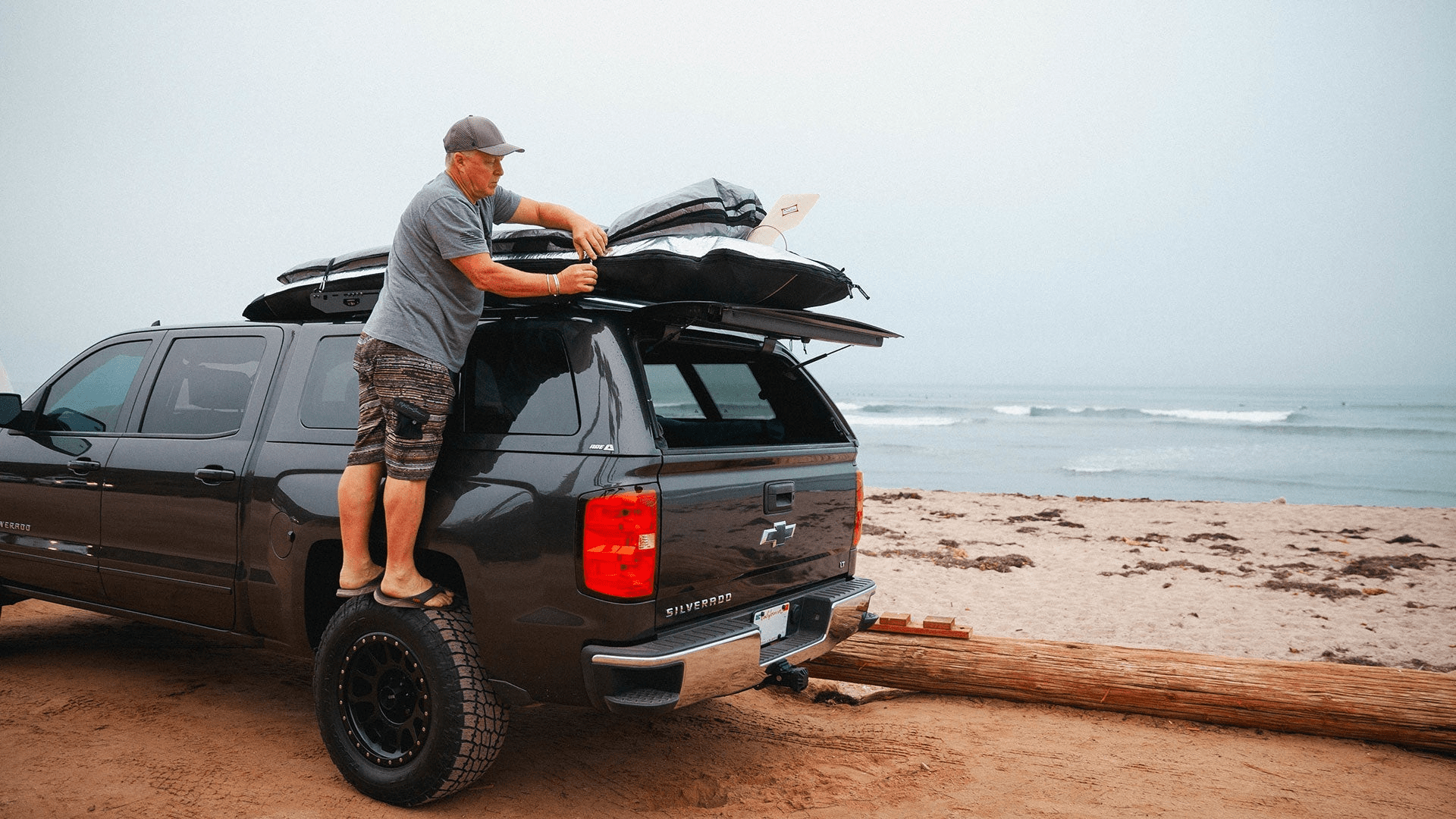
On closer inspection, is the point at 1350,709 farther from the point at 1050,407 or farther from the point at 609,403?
the point at 1050,407

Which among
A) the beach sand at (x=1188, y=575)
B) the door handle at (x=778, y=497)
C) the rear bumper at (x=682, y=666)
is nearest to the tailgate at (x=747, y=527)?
the door handle at (x=778, y=497)

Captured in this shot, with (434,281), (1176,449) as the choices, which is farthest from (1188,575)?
(1176,449)

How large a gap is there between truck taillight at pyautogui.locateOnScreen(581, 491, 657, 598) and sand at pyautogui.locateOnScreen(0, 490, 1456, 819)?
43.0 inches

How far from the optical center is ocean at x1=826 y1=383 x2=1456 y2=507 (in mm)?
17984

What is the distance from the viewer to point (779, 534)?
3344 millimetres

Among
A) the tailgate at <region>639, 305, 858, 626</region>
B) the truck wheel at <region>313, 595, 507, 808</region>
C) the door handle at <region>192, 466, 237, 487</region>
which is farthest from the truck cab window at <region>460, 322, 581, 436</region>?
the door handle at <region>192, 466, 237, 487</region>

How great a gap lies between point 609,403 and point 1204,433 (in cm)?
3349

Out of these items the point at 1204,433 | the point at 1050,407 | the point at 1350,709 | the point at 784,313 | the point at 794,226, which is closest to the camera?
the point at 784,313

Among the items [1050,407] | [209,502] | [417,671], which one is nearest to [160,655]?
[209,502]

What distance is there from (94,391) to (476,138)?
281cm

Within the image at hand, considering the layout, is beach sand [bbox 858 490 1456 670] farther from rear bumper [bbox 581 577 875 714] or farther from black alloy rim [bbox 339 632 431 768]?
black alloy rim [bbox 339 632 431 768]

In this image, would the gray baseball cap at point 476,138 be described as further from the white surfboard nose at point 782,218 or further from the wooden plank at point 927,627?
the wooden plank at point 927,627

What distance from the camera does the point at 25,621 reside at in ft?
19.3

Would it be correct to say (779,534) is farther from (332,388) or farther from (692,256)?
(332,388)
